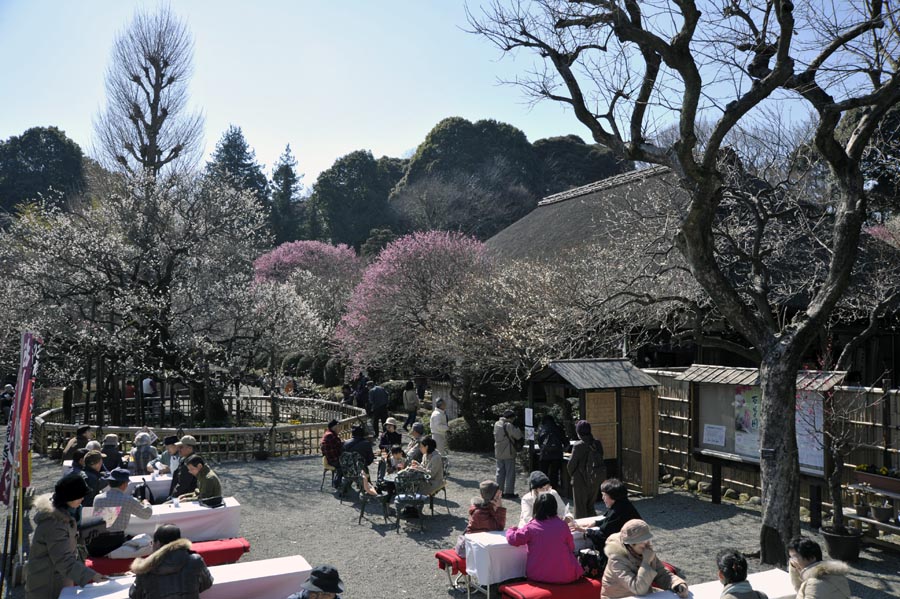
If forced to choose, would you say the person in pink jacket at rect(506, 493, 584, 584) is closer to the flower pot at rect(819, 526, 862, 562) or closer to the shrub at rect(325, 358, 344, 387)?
the flower pot at rect(819, 526, 862, 562)

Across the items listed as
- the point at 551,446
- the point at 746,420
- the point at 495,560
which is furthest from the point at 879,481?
the point at 495,560

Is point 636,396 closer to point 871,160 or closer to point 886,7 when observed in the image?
point 886,7

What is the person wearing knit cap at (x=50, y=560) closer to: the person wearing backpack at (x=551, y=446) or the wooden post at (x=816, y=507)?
the person wearing backpack at (x=551, y=446)

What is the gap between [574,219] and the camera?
942 inches

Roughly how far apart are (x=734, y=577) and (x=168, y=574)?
4.30m

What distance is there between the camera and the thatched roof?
1894 cm

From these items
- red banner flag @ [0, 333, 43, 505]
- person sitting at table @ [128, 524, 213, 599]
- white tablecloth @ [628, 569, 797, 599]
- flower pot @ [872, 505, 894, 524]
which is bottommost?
flower pot @ [872, 505, 894, 524]

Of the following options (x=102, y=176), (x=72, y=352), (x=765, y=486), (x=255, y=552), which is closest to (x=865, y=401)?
(x=765, y=486)

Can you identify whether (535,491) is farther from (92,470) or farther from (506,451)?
(92,470)

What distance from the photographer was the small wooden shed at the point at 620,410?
11.2m

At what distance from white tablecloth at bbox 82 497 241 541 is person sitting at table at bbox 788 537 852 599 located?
6457 millimetres

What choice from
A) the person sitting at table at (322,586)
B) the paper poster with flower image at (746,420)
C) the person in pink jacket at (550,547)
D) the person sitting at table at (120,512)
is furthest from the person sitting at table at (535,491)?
the paper poster with flower image at (746,420)

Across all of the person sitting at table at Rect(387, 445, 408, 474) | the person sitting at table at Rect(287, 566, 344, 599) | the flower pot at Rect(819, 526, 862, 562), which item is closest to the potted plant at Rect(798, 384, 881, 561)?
the flower pot at Rect(819, 526, 862, 562)

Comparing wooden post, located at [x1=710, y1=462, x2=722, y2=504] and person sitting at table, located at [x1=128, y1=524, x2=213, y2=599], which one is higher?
person sitting at table, located at [x1=128, y1=524, x2=213, y2=599]
